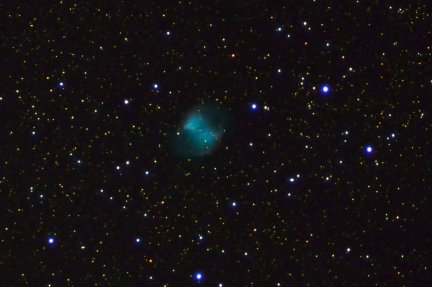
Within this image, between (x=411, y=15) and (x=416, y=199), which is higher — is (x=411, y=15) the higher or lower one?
the higher one

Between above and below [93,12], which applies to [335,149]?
below

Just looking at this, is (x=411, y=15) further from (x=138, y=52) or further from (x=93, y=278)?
(x=93, y=278)

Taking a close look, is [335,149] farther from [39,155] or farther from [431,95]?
[39,155]

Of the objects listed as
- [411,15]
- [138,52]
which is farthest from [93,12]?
[411,15]

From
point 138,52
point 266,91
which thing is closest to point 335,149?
point 266,91

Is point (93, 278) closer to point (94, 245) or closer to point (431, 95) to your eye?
point (94, 245)
